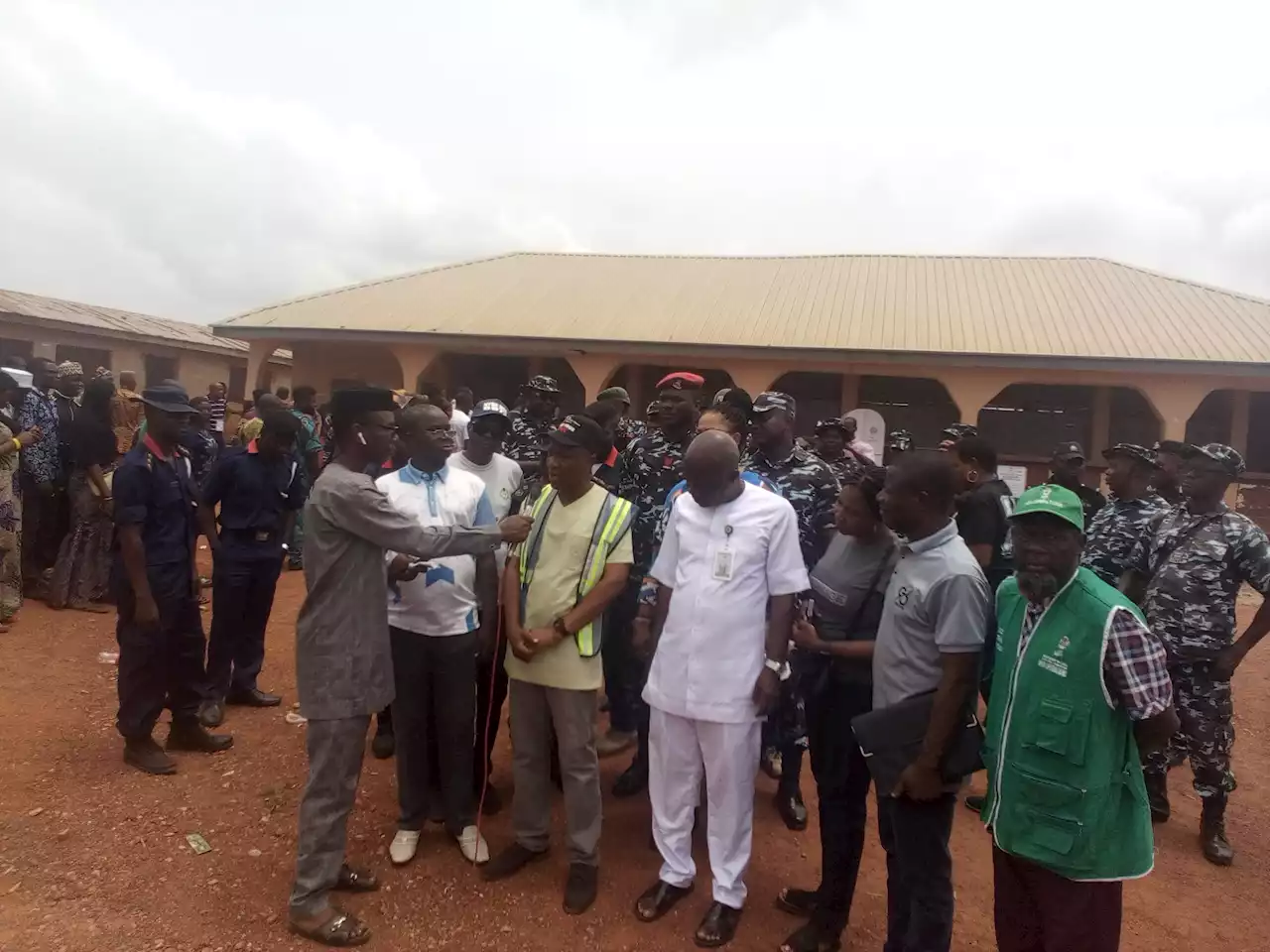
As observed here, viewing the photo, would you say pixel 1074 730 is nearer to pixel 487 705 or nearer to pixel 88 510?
pixel 487 705

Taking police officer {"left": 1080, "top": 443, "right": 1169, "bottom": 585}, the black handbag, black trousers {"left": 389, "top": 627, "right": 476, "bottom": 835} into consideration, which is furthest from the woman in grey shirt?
police officer {"left": 1080, "top": 443, "right": 1169, "bottom": 585}

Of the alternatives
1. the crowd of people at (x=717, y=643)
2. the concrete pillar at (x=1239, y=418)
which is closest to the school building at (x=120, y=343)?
the crowd of people at (x=717, y=643)

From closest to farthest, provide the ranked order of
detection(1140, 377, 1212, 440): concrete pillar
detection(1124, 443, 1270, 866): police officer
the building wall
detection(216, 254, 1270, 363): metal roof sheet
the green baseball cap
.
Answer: the green baseball cap, detection(1124, 443, 1270, 866): police officer, detection(1140, 377, 1212, 440): concrete pillar, detection(216, 254, 1270, 363): metal roof sheet, the building wall

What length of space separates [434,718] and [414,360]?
37.5 feet

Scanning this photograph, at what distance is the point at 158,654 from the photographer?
13.1 feet

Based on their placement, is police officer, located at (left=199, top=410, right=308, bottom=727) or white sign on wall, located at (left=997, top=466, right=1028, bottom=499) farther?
white sign on wall, located at (left=997, top=466, right=1028, bottom=499)

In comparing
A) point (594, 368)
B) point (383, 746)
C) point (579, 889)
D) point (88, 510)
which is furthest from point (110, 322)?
point (579, 889)

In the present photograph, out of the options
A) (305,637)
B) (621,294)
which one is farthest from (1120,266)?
(305,637)

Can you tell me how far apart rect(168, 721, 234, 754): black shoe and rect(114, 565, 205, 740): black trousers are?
0.14ft

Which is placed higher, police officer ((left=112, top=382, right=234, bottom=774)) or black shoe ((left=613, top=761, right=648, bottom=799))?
police officer ((left=112, top=382, right=234, bottom=774))

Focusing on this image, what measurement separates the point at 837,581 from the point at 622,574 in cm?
84

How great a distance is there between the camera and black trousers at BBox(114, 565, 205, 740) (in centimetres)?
396

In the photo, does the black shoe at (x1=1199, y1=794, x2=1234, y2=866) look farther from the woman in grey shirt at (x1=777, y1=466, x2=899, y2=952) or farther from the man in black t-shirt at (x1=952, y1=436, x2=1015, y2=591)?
the woman in grey shirt at (x1=777, y1=466, x2=899, y2=952)

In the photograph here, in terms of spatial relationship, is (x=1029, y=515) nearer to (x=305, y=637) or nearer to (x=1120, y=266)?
(x=305, y=637)
